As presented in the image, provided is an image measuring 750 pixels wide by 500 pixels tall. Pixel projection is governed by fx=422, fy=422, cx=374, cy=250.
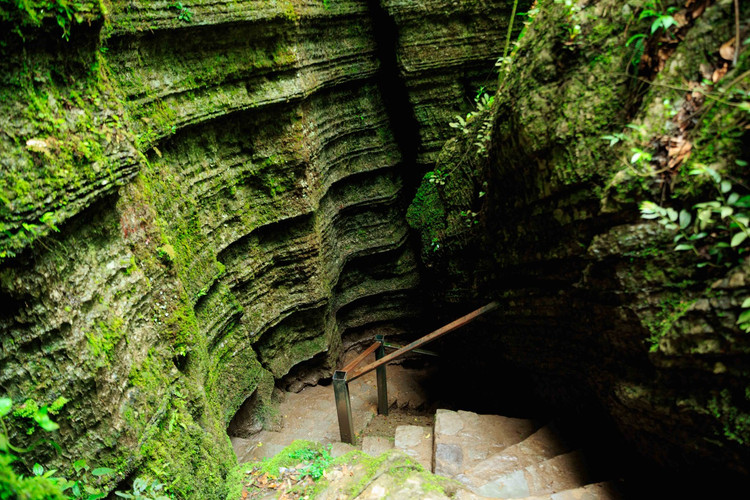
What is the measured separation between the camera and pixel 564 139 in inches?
Result: 132

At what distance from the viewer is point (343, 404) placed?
19.2 feet

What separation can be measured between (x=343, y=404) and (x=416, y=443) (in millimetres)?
1130

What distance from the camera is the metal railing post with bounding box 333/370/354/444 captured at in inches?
222

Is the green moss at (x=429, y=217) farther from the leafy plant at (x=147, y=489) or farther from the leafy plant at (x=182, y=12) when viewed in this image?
the leafy plant at (x=147, y=489)

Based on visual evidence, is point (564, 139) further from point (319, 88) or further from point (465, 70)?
point (465, 70)

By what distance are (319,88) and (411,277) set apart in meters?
4.63

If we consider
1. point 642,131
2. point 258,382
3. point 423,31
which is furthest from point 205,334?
point 423,31

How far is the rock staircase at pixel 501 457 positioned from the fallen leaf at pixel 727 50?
328 cm

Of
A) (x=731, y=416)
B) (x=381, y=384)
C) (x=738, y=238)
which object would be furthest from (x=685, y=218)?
(x=381, y=384)

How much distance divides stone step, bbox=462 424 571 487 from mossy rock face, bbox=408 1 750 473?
1.48ft

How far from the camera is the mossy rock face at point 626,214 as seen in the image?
251cm

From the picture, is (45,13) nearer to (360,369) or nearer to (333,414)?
(360,369)

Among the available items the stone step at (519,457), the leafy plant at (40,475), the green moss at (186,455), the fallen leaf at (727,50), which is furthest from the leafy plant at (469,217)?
the leafy plant at (40,475)

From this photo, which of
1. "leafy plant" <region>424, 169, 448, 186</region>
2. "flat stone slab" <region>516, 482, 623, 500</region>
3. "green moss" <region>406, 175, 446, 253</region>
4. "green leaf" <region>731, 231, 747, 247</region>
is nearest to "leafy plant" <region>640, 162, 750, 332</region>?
"green leaf" <region>731, 231, 747, 247</region>
